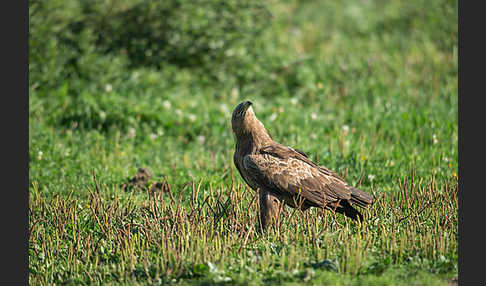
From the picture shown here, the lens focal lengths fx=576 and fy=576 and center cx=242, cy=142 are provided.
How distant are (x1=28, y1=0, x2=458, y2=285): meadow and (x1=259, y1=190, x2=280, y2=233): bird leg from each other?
0.54 feet

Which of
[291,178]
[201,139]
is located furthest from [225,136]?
[291,178]

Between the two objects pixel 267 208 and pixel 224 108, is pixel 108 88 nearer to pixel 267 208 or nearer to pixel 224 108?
pixel 224 108

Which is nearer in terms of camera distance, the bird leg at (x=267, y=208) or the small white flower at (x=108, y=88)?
the bird leg at (x=267, y=208)

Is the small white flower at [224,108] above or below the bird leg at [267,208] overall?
above

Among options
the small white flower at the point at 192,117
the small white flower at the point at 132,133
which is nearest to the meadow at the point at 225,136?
the small white flower at the point at 192,117

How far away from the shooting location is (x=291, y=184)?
583 centimetres

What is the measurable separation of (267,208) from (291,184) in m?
0.35

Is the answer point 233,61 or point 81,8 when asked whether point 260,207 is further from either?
point 81,8

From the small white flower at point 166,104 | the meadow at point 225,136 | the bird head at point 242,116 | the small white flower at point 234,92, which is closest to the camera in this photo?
the meadow at point 225,136

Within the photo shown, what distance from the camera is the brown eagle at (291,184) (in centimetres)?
581

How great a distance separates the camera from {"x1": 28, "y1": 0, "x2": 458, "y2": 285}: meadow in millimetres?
5102

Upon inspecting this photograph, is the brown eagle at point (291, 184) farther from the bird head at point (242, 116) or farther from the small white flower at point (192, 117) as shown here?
the small white flower at point (192, 117)

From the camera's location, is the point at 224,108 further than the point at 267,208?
Yes

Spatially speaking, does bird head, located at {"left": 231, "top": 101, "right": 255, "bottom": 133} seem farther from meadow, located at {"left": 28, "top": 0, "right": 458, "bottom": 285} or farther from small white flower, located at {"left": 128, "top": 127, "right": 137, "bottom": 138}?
small white flower, located at {"left": 128, "top": 127, "right": 137, "bottom": 138}
